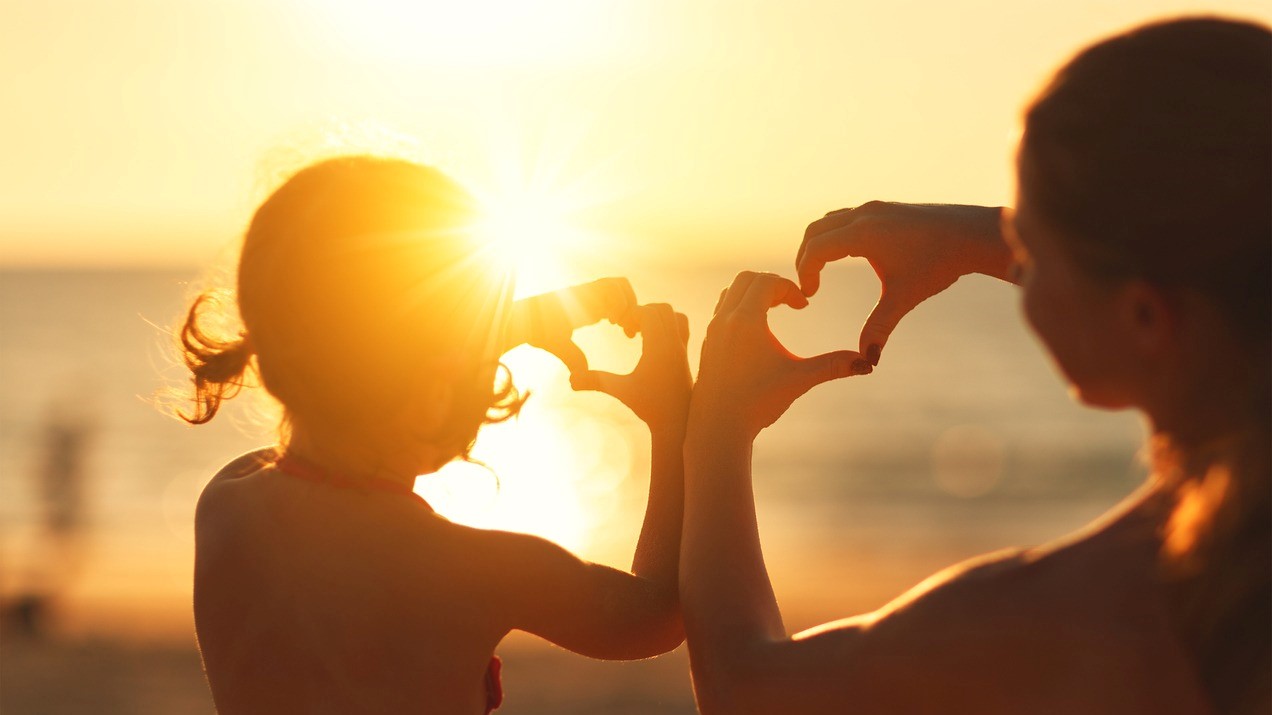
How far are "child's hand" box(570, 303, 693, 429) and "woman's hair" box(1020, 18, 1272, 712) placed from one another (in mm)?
1098

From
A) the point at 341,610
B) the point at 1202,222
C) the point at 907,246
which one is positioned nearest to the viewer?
the point at 1202,222

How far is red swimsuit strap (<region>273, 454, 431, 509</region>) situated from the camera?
8.11 feet

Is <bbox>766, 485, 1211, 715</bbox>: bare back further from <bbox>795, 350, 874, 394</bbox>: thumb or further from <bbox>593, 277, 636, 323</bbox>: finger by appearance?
<bbox>593, 277, 636, 323</bbox>: finger

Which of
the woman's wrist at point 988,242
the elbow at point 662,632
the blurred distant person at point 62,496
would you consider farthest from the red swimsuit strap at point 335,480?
the blurred distant person at point 62,496

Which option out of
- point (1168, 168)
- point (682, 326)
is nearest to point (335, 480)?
point (682, 326)

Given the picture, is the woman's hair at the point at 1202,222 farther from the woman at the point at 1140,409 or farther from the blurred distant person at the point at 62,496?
the blurred distant person at the point at 62,496

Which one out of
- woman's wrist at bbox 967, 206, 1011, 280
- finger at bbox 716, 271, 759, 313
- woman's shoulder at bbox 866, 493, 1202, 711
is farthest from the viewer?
woman's wrist at bbox 967, 206, 1011, 280

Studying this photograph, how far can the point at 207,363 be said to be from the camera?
2820 millimetres

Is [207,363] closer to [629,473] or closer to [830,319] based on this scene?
[629,473]

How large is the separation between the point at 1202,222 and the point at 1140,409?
0.89 ft

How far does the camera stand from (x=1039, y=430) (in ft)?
108

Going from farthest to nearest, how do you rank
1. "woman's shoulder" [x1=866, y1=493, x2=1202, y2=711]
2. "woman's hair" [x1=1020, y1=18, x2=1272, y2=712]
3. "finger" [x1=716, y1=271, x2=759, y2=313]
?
"finger" [x1=716, y1=271, x2=759, y2=313], "woman's shoulder" [x1=866, y1=493, x2=1202, y2=711], "woman's hair" [x1=1020, y1=18, x2=1272, y2=712]

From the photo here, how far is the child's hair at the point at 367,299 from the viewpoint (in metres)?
2.48

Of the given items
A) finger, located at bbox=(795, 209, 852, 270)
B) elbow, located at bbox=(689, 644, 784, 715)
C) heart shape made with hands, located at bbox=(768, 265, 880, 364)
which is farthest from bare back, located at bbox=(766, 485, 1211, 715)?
heart shape made with hands, located at bbox=(768, 265, 880, 364)
